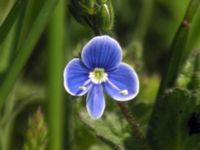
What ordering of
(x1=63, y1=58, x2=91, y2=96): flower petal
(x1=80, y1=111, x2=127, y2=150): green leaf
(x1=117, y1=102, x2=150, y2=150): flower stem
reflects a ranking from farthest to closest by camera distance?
1. (x1=80, y1=111, x2=127, y2=150): green leaf
2. (x1=117, y1=102, x2=150, y2=150): flower stem
3. (x1=63, y1=58, x2=91, y2=96): flower petal

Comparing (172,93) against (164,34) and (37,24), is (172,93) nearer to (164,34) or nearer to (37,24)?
(37,24)

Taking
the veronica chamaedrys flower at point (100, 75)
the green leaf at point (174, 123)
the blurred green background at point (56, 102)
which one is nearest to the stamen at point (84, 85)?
the veronica chamaedrys flower at point (100, 75)

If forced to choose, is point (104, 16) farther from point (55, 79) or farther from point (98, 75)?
point (55, 79)

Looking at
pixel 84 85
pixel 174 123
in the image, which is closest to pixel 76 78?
pixel 84 85

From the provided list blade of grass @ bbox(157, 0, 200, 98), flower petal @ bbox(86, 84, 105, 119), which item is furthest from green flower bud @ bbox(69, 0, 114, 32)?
blade of grass @ bbox(157, 0, 200, 98)

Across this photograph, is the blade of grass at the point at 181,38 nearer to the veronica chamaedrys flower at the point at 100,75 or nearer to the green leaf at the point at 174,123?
the green leaf at the point at 174,123

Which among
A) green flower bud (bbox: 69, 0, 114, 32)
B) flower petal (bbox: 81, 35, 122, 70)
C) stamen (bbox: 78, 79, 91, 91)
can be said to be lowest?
stamen (bbox: 78, 79, 91, 91)

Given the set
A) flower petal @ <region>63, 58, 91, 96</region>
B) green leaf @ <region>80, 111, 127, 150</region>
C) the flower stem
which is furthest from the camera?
green leaf @ <region>80, 111, 127, 150</region>

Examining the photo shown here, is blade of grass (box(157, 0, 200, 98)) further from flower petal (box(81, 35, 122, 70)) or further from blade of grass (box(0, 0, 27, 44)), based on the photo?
blade of grass (box(0, 0, 27, 44))
